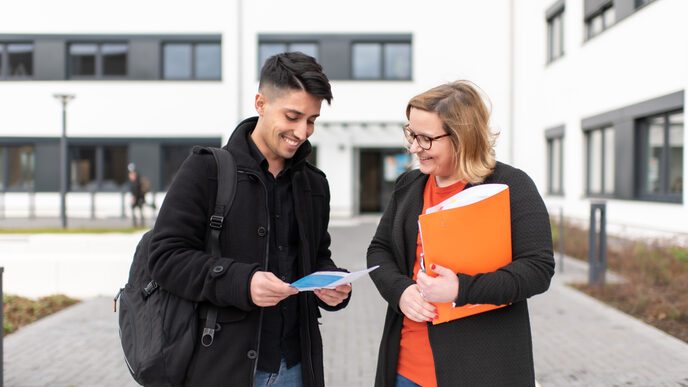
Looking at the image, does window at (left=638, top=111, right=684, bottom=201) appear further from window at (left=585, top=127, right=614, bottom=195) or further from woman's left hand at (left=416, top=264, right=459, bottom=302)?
woman's left hand at (left=416, top=264, right=459, bottom=302)

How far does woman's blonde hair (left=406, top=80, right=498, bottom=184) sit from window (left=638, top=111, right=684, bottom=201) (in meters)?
10.1

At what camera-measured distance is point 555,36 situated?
17672 mm

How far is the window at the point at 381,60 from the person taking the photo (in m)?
20.7

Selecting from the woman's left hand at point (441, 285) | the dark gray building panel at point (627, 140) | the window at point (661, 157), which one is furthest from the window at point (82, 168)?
the woman's left hand at point (441, 285)

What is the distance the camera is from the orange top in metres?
2.00

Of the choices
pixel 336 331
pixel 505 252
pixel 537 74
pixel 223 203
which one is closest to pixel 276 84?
pixel 223 203

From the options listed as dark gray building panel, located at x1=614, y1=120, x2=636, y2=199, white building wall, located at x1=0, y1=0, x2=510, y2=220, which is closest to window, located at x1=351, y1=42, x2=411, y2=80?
white building wall, located at x1=0, y1=0, x2=510, y2=220

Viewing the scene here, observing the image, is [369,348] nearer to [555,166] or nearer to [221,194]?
[221,194]

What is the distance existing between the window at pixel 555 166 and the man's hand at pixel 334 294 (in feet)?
52.3

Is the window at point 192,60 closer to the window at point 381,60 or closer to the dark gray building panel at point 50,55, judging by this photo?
the dark gray building panel at point 50,55

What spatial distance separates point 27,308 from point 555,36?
1592 cm

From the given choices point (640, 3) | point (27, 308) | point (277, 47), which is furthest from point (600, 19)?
point (27, 308)

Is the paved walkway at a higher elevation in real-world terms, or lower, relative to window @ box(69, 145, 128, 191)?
lower

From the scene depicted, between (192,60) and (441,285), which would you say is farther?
(192,60)
